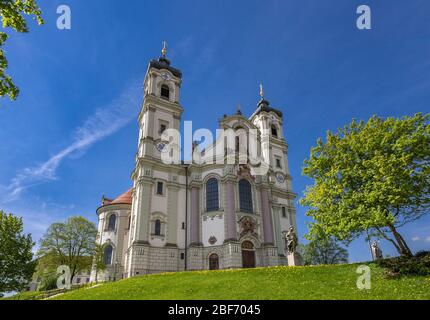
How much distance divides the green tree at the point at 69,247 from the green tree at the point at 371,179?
27.1 meters

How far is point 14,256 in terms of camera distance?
97.7ft

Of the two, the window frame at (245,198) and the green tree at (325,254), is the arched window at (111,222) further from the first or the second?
the green tree at (325,254)

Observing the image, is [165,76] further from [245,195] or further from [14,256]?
[14,256]

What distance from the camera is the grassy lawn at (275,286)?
1445 cm

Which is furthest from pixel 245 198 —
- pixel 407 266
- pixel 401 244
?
pixel 407 266

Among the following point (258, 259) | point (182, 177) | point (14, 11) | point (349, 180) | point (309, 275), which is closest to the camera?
point (14, 11)

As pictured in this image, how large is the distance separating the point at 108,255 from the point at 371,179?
108 ft

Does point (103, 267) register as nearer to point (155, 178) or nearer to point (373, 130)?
point (155, 178)

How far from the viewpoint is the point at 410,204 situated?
1953cm

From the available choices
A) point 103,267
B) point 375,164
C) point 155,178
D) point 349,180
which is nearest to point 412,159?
point 375,164

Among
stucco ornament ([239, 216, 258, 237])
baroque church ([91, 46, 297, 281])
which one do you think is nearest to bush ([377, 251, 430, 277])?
baroque church ([91, 46, 297, 281])

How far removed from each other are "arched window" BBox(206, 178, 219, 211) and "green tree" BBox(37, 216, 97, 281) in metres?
14.9
